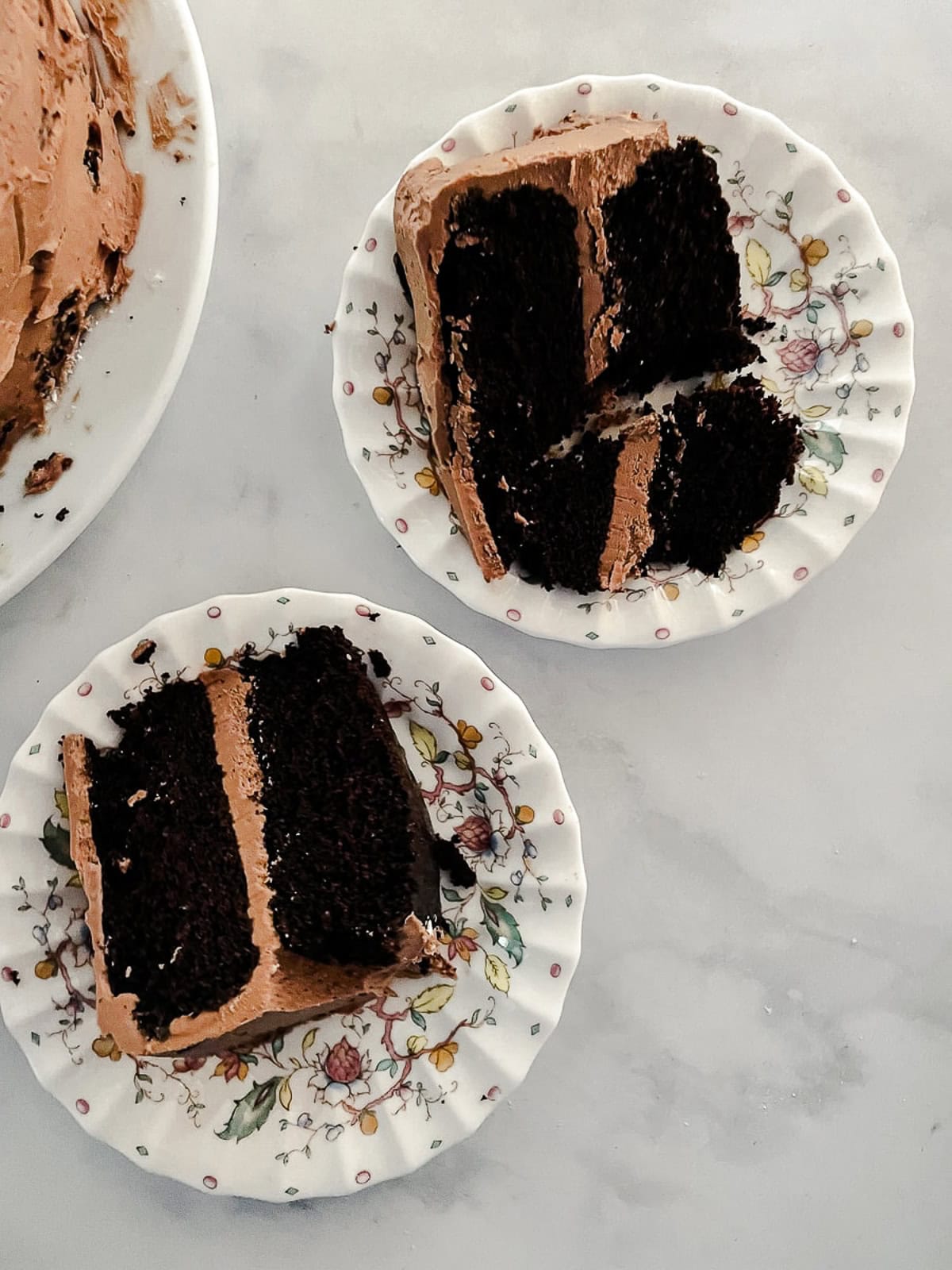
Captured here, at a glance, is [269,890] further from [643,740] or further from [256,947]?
[643,740]

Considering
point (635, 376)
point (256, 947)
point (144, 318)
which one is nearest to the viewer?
point (144, 318)

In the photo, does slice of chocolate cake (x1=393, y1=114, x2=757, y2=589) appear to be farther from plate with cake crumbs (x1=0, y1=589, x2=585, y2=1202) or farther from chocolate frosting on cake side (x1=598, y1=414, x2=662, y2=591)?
plate with cake crumbs (x1=0, y1=589, x2=585, y2=1202)

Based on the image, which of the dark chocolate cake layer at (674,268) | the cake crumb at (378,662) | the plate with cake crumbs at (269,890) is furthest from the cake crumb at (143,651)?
the dark chocolate cake layer at (674,268)

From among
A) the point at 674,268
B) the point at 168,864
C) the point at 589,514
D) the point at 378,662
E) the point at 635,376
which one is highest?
the point at 674,268

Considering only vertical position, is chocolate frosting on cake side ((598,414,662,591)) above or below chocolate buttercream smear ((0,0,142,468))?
below

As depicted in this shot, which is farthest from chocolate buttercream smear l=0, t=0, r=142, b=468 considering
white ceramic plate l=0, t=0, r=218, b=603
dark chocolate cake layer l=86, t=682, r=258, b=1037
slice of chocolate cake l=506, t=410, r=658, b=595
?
slice of chocolate cake l=506, t=410, r=658, b=595

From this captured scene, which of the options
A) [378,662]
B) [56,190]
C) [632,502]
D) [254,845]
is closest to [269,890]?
[254,845]

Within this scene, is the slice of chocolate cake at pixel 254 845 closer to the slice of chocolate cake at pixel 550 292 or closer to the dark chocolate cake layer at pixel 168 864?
the dark chocolate cake layer at pixel 168 864
